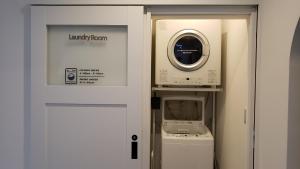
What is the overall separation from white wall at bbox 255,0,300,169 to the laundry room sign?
2.94 ft

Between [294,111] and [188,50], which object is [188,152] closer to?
[188,50]

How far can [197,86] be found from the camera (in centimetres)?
287

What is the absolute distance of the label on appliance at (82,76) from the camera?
2.00 m

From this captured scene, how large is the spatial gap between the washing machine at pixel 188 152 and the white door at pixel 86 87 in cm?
77

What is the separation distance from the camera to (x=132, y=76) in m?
1.92

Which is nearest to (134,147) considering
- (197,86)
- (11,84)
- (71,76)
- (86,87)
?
(86,87)

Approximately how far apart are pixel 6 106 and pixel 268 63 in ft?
5.74

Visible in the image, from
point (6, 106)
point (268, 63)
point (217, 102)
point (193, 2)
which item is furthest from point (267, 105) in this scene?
point (6, 106)

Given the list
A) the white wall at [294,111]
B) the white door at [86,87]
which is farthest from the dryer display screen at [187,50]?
the white wall at [294,111]

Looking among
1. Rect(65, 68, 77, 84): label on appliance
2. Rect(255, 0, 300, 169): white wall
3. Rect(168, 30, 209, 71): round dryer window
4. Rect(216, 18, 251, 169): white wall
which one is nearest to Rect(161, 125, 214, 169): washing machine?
Rect(216, 18, 251, 169): white wall

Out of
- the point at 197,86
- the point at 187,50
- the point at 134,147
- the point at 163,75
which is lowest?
the point at 134,147

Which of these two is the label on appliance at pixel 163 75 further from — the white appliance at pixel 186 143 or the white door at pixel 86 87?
the white door at pixel 86 87

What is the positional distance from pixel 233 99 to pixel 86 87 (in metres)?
1.29

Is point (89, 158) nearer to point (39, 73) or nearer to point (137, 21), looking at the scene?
point (39, 73)
